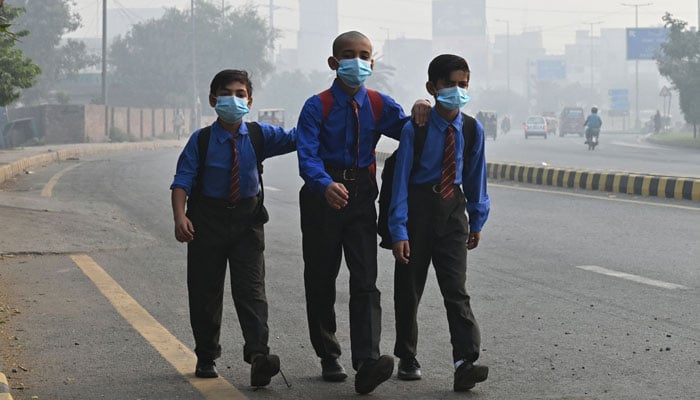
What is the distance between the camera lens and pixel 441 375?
6.21 meters

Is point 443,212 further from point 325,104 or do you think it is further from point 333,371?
point 333,371

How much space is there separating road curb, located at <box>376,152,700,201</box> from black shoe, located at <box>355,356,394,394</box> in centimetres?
1314

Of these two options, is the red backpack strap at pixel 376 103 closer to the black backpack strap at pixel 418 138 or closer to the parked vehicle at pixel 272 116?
the black backpack strap at pixel 418 138

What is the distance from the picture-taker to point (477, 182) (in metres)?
6.08

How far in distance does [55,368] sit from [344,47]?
2210 millimetres

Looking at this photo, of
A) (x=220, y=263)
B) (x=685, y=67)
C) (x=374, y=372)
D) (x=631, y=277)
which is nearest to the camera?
(x=374, y=372)

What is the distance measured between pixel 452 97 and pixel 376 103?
416 millimetres

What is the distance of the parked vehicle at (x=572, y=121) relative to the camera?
79.7m

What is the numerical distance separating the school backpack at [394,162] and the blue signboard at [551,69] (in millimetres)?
140263

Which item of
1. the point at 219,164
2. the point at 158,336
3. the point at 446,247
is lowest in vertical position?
the point at 158,336

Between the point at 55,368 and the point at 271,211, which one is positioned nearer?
the point at 55,368

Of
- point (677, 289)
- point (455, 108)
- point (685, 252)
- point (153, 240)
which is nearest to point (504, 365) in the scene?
point (455, 108)

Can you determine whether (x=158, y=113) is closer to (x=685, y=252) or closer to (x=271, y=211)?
(x=271, y=211)

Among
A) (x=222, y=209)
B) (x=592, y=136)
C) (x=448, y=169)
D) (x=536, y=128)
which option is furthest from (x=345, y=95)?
(x=536, y=128)
